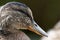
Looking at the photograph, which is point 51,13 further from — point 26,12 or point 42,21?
point 26,12

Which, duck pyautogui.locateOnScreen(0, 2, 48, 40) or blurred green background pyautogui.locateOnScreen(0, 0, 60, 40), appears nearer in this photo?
duck pyautogui.locateOnScreen(0, 2, 48, 40)

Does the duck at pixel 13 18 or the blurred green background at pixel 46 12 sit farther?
the blurred green background at pixel 46 12

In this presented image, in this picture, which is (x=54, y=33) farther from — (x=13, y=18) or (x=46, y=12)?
(x=13, y=18)

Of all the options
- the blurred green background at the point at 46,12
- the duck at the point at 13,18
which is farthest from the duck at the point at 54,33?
the duck at the point at 13,18

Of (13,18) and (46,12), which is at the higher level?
(46,12)

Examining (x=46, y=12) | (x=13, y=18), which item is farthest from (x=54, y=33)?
(x=13, y=18)

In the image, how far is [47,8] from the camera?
4.64m

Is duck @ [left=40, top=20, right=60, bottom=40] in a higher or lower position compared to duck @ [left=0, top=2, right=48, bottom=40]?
higher

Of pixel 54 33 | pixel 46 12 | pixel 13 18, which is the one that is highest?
pixel 46 12

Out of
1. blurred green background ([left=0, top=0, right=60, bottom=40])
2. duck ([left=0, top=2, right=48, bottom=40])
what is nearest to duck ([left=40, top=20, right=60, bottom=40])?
blurred green background ([left=0, top=0, right=60, bottom=40])

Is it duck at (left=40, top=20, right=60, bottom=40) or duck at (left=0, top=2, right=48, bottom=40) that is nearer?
duck at (left=0, top=2, right=48, bottom=40)

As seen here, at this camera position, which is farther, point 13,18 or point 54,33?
point 54,33

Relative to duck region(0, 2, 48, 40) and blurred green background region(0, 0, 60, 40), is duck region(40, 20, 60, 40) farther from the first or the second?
duck region(0, 2, 48, 40)

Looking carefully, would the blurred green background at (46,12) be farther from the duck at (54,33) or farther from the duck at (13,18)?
the duck at (13,18)
